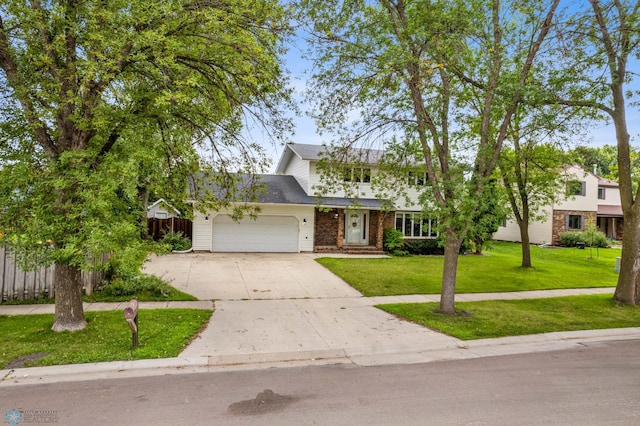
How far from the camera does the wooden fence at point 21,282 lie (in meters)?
8.78

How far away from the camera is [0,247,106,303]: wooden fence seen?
28.8ft

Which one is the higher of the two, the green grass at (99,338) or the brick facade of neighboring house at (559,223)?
the brick facade of neighboring house at (559,223)

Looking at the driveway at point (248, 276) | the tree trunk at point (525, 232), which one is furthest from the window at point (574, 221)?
the driveway at point (248, 276)

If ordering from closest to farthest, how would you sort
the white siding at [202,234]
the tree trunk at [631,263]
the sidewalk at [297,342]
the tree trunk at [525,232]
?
the sidewalk at [297,342]
the tree trunk at [631,263]
the tree trunk at [525,232]
the white siding at [202,234]

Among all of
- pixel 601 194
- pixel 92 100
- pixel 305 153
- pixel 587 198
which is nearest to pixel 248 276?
pixel 92 100

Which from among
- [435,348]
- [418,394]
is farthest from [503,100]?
[418,394]

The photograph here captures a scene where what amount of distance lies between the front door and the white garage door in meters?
2.96

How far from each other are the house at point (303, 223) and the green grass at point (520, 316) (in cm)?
821

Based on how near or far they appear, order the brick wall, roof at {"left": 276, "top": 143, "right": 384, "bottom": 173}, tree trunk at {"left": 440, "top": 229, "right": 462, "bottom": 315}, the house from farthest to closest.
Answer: the brick wall → roof at {"left": 276, "top": 143, "right": 384, "bottom": 173} → the house → tree trunk at {"left": 440, "top": 229, "right": 462, "bottom": 315}

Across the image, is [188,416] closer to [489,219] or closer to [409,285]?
[489,219]

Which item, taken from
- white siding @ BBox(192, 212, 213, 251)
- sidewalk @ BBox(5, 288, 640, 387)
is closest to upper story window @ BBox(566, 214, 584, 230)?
sidewalk @ BBox(5, 288, 640, 387)

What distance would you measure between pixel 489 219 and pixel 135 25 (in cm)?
760

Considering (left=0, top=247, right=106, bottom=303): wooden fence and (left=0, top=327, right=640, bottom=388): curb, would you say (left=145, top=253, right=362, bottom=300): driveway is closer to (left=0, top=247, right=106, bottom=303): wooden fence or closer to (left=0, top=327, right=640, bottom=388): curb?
(left=0, top=247, right=106, bottom=303): wooden fence

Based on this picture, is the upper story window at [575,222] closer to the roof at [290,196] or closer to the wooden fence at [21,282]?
the roof at [290,196]
